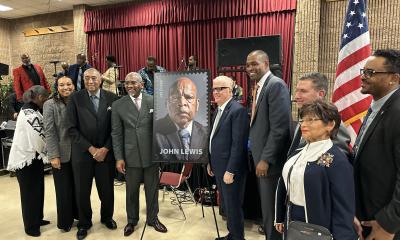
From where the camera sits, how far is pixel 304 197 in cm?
168

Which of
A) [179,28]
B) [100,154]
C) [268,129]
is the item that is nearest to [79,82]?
[179,28]

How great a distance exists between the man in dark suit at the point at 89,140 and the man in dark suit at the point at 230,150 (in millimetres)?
1151

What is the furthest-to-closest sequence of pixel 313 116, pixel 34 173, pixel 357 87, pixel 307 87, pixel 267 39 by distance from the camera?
pixel 267 39, pixel 34 173, pixel 357 87, pixel 307 87, pixel 313 116

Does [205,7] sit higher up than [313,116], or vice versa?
[205,7]

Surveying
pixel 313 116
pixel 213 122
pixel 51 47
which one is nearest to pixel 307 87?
pixel 313 116

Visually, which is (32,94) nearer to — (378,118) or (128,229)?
(128,229)

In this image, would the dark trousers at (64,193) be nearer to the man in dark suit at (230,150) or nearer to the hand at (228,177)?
the man in dark suit at (230,150)

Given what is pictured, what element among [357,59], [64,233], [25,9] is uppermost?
[25,9]

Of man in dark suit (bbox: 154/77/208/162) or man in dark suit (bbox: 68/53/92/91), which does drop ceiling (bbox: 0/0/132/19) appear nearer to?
man in dark suit (bbox: 68/53/92/91)

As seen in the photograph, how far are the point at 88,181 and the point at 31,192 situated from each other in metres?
0.58

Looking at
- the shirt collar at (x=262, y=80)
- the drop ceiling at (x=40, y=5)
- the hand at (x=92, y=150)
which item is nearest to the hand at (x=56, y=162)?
the hand at (x=92, y=150)

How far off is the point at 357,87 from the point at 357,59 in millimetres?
244

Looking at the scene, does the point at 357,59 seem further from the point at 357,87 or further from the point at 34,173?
the point at 34,173

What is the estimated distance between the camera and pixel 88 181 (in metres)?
3.40
